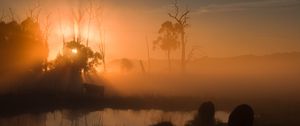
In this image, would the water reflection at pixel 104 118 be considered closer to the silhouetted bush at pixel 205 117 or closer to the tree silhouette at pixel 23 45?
the silhouetted bush at pixel 205 117

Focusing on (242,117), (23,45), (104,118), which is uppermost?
(23,45)

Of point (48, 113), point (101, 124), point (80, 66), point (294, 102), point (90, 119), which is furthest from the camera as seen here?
point (80, 66)

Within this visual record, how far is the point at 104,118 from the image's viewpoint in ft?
162

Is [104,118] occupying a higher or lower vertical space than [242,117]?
lower

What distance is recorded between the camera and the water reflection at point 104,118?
4550 centimetres

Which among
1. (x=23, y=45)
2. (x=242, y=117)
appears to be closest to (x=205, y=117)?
(x=242, y=117)

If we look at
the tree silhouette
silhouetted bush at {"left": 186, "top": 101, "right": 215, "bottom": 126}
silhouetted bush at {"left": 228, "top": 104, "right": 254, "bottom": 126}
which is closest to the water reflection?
silhouetted bush at {"left": 186, "top": 101, "right": 215, "bottom": 126}

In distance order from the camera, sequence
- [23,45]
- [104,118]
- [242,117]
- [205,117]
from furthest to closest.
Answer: [23,45], [104,118], [205,117], [242,117]

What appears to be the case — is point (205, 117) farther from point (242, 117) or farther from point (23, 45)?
point (23, 45)

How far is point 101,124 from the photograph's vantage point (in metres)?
44.1

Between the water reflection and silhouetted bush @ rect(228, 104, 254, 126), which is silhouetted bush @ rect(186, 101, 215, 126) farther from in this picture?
silhouetted bush @ rect(228, 104, 254, 126)

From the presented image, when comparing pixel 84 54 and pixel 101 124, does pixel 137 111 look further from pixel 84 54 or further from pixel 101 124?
pixel 84 54

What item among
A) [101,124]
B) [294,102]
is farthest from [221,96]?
[101,124]

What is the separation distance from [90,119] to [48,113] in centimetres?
692
